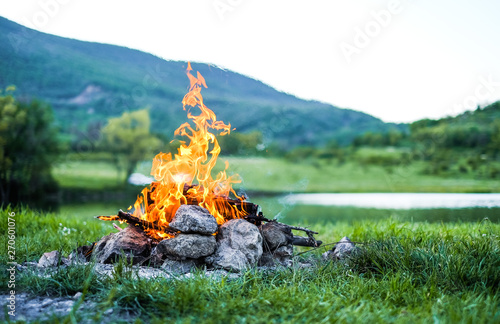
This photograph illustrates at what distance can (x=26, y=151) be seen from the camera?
23.4 m

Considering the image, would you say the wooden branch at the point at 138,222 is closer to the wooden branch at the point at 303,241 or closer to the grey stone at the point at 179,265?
the grey stone at the point at 179,265

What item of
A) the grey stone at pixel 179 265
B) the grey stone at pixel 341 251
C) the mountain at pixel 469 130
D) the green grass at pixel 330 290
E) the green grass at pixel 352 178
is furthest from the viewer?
the mountain at pixel 469 130

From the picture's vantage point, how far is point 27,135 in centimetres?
2398

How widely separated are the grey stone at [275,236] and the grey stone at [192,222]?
2.09 feet

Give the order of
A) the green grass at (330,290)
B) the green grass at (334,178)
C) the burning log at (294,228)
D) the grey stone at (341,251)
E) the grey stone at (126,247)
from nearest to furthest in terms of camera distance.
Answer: the green grass at (330,290)
the grey stone at (126,247)
the grey stone at (341,251)
the burning log at (294,228)
the green grass at (334,178)

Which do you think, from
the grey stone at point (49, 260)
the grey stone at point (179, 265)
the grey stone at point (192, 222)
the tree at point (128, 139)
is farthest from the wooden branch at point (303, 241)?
the tree at point (128, 139)

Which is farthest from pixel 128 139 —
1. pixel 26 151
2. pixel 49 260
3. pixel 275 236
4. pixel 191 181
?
pixel 275 236

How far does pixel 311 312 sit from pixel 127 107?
4669 centimetres

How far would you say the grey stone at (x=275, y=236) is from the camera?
4.28 meters

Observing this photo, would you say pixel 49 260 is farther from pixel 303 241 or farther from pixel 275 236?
pixel 303 241

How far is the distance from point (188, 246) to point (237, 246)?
509 mm

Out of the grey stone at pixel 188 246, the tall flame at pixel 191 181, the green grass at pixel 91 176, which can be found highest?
the tall flame at pixel 191 181

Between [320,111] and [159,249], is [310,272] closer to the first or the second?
[159,249]

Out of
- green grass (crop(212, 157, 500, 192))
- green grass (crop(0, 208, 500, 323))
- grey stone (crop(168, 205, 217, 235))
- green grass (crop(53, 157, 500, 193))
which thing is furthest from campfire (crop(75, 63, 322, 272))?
green grass (crop(212, 157, 500, 192))
